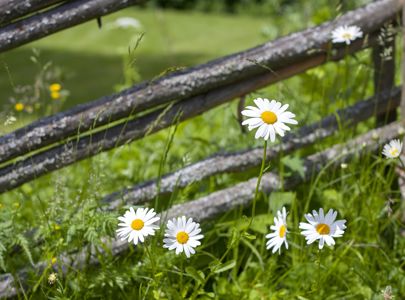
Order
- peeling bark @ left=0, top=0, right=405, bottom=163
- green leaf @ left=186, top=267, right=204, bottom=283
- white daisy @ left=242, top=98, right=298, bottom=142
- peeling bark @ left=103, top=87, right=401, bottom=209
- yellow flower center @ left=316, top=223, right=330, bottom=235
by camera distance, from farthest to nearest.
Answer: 1. peeling bark @ left=103, top=87, right=401, bottom=209
2. peeling bark @ left=0, top=0, right=405, bottom=163
3. green leaf @ left=186, top=267, right=204, bottom=283
4. yellow flower center @ left=316, top=223, right=330, bottom=235
5. white daisy @ left=242, top=98, right=298, bottom=142

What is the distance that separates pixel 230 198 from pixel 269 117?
101 cm

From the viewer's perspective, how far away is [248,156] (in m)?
3.16

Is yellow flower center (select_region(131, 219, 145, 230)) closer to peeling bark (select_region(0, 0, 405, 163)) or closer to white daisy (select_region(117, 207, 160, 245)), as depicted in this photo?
white daisy (select_region(117, 207, 160, 245))

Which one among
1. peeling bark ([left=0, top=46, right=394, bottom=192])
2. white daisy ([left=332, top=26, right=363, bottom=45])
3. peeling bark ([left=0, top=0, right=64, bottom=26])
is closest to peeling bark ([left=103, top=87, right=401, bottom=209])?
peeling bark ([left=0, top=46, right=394, bottom=192])

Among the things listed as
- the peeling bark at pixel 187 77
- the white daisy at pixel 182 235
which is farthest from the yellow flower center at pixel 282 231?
the peeling bark at pixel 187 77

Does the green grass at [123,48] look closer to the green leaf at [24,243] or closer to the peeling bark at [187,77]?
the peeling bark at [187,77]

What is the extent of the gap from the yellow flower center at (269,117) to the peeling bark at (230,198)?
670 mm

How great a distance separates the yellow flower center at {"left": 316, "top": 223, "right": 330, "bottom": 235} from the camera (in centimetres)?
215

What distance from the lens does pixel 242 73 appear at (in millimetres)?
3080

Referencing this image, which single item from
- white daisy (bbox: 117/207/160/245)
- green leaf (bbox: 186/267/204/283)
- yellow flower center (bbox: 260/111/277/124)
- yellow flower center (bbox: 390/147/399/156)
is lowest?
green leaf (bbox: 186/267/204/283)

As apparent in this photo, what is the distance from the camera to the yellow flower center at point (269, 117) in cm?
206

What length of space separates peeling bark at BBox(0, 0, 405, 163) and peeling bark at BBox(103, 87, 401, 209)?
0.28m

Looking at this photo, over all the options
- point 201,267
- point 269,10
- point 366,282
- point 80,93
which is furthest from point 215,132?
point 269,10

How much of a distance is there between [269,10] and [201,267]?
733cm
